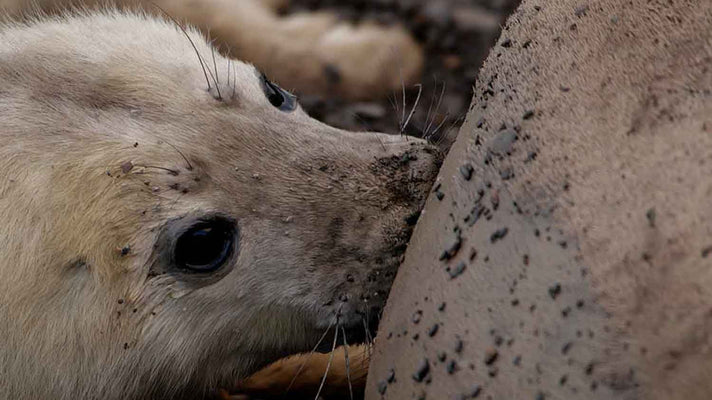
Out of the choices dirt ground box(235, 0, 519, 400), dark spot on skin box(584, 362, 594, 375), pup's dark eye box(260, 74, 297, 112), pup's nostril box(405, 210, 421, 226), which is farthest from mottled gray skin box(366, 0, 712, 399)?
dirt ground box(235, 0, 519, 400)

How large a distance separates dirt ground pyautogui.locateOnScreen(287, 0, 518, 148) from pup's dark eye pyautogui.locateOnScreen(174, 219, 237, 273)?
4.36 ft

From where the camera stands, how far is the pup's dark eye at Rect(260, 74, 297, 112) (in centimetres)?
229

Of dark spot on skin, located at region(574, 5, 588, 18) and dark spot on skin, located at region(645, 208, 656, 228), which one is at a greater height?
dark spot on skin, located at region(574, 5, 588, 18)

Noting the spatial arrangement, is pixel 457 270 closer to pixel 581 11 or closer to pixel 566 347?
pixel 566 347

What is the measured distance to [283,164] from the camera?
1951 mm

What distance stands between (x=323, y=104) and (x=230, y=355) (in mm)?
1558

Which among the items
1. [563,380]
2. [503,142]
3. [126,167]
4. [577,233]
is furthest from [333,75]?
[563,380]

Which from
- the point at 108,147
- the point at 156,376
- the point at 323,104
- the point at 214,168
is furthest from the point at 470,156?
the point at 323,104

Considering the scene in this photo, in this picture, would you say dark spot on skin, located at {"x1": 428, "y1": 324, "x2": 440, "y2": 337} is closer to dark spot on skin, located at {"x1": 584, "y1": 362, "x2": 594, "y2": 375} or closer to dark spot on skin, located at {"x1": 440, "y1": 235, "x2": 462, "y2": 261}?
dark spot on skin, located at {"x1": 440, "y1": 235, "x2": 462, "y2": 261}

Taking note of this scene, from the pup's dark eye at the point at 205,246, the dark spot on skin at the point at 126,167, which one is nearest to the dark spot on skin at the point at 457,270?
the pup's dark eye at the point at 205,246

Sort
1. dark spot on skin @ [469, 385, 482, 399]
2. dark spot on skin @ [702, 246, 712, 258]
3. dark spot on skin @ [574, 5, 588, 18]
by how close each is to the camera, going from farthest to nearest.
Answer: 1. dark spot on skin @ [574, 5, 588, 18]
2. dark spot on skin @ [469, 385, 482, 399]
3. dark spot on skin @ [702, 246, 712, 258]

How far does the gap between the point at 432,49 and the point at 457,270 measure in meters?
2.31

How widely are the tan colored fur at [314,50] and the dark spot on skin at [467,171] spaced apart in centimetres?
187

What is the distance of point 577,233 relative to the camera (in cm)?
127
